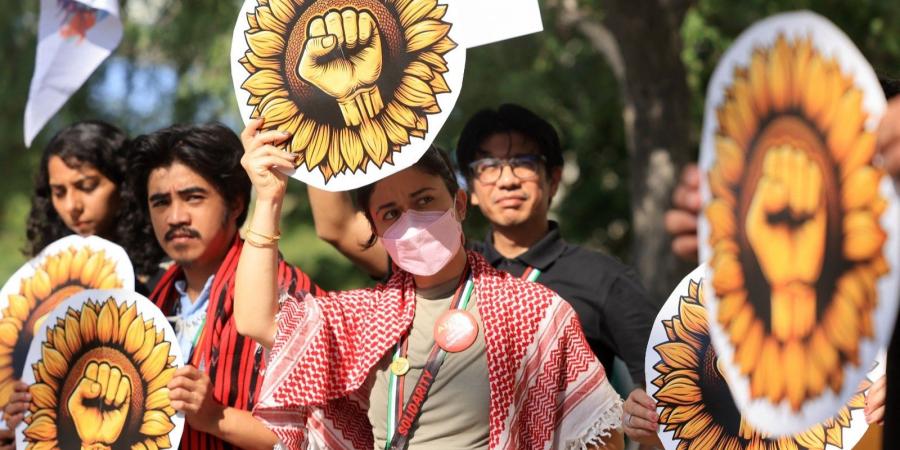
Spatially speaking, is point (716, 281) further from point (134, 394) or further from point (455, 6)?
point (134, 394)

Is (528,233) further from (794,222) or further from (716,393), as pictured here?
(794,222)

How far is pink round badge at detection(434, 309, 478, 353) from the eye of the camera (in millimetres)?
3266

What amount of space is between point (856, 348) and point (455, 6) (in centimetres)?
146

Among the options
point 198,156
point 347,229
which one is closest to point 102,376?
point 198,156

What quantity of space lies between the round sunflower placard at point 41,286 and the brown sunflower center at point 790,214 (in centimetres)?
244

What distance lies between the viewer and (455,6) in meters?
3.15

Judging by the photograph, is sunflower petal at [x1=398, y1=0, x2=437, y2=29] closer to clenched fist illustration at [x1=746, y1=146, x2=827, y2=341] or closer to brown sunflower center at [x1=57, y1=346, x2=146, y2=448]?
clenched fist illustration at [x1=746, y1=146, x2=827, y2=341]

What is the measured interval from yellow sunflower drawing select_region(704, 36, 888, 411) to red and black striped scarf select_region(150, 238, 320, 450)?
1.73 m

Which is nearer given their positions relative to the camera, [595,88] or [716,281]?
[716,281]

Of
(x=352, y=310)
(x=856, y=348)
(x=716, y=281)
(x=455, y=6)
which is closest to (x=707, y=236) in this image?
(x=716, y=281)

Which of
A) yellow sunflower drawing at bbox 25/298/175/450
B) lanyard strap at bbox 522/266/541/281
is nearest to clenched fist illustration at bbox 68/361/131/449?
yellow sunflower drawing at bbox 25/298/175/450

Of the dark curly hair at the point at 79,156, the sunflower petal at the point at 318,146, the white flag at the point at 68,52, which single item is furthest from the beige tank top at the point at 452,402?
the white flag at the point at 68,52

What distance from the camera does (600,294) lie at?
4070 millimetres

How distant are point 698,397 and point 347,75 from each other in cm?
121
